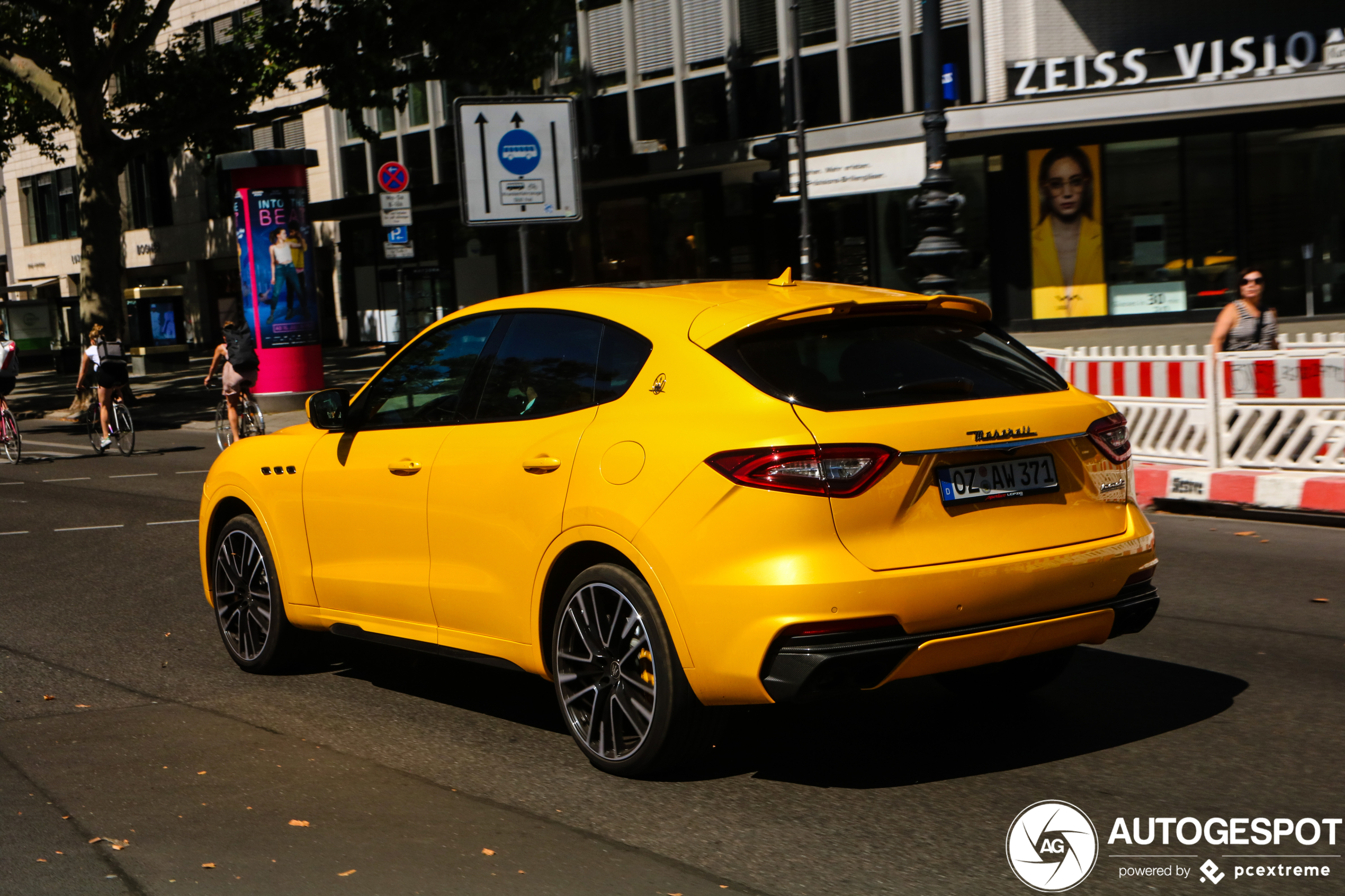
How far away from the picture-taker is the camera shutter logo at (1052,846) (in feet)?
12.6

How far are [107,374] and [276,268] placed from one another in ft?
18.2

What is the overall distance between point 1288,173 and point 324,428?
80.3 feet

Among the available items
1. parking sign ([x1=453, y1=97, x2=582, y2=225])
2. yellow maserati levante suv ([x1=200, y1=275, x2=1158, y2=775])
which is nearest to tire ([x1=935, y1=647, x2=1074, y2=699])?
yellow maserati levante suv ([x1=200, y1=275, x2=1158, y2=775])

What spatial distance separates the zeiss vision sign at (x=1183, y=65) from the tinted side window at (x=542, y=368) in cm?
2283

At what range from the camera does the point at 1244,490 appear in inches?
428

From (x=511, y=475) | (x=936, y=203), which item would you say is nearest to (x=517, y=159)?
(x=936, y=203)

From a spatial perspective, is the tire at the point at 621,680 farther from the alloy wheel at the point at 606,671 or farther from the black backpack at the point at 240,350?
the black backpack at the point at 240,350

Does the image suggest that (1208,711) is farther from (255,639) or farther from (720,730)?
(255,639)

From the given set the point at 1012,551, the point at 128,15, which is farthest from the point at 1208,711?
the point at 128,15

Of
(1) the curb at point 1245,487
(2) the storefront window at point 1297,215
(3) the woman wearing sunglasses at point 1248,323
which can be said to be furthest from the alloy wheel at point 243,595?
(2) the storefront window at point 1297,215

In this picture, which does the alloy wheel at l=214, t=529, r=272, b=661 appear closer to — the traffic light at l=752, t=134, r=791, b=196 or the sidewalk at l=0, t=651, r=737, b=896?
the sidewalk at l=0, t=651, r=737, b=896

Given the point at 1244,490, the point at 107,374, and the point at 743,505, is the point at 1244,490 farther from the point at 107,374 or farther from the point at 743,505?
the point at 107,374

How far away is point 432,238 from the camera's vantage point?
40.6 m

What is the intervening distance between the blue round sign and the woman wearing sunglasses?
6.75 metres
